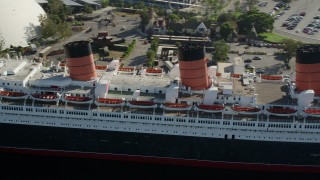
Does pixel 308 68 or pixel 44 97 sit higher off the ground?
pixel 308 68

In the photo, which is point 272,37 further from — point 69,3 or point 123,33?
point 69,3

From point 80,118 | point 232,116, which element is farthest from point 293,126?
point 80,118

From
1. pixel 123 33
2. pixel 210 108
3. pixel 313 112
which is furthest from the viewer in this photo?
pixel 123 33

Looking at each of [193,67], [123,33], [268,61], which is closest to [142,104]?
[193,67]

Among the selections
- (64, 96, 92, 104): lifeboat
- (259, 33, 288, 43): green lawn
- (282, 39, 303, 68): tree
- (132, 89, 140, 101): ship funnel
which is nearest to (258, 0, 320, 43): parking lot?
(259, 33, 288, 43): green lawn

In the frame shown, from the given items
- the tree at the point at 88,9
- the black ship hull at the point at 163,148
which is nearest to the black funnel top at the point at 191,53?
the black ship hull at the point at 163,148

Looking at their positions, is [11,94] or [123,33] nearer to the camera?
[11,94]
